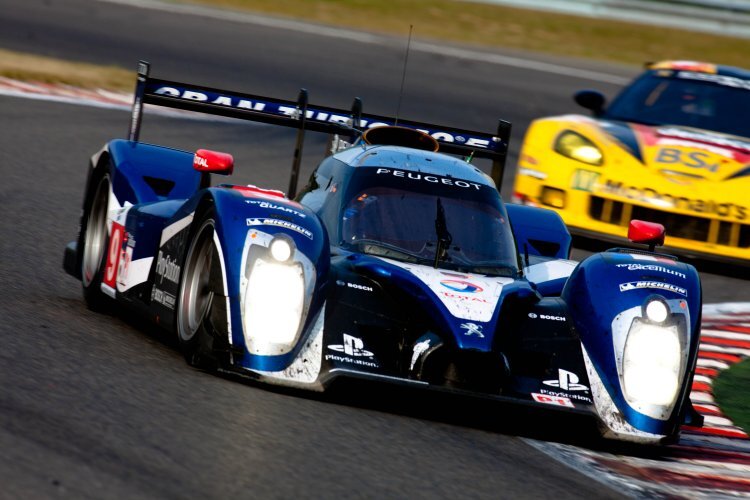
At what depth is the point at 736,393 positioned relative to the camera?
7.40m

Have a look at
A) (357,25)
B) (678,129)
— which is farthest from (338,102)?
(357,25)

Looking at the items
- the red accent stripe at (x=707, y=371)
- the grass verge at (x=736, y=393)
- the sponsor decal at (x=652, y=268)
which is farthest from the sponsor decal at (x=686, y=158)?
the sponsor decal at (x=652, y=268)

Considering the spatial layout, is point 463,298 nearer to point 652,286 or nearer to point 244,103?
point 652,286

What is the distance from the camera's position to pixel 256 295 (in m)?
5.48

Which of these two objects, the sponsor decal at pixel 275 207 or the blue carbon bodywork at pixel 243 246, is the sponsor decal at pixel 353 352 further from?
the sponsor decal at pixel 275 207

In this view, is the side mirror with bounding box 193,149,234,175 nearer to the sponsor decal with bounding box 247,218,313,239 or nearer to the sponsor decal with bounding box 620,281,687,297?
the sponsor decal with bounding box 247,218,313,239

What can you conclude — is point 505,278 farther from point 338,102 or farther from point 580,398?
point 338,102

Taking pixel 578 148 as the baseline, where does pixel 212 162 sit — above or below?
below

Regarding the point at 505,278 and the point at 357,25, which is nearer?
the point at 505,278

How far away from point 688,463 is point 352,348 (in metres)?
1.42

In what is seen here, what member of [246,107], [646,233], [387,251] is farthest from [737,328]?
[387,251]

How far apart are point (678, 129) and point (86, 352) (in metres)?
6.46

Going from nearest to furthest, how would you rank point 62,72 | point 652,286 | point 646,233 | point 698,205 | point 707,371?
point 652,286
point 646,233
point 707,371
point 698,205
point 62,72

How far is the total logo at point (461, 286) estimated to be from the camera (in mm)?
5789
